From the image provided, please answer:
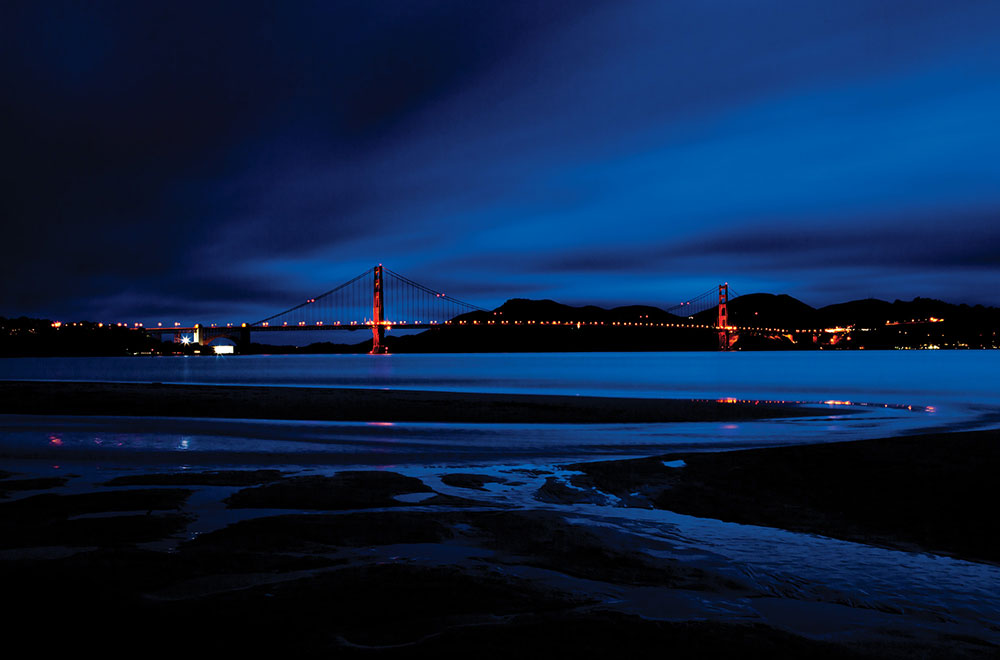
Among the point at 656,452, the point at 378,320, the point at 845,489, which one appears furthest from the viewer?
the point at 378,320

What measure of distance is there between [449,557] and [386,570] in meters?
0.41

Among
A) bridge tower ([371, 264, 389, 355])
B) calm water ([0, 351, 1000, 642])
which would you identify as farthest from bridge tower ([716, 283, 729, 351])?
calm water ([0, 351, 1000, 642])

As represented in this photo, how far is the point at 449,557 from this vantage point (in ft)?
12.2

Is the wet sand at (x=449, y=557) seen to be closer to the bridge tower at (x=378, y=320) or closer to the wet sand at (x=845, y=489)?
the wet sand at (x=845, y=489)

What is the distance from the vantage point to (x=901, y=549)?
13.4 ft

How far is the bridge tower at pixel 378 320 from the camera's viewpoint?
96.2m

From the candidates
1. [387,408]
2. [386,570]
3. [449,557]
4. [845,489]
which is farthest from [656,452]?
[387,408]

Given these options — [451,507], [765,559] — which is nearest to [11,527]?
[451,507]

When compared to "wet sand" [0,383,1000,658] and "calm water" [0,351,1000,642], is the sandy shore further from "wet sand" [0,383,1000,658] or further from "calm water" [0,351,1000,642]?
"wet sand" [0,383,1000,658]

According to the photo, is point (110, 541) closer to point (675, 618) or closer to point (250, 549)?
point (250, 549)

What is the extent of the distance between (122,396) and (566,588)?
1917 centimetres

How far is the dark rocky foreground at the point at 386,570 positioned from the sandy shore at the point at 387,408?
7.18m

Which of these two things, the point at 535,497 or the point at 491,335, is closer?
the point at 535,497

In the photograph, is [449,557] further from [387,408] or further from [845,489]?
[387,408]
